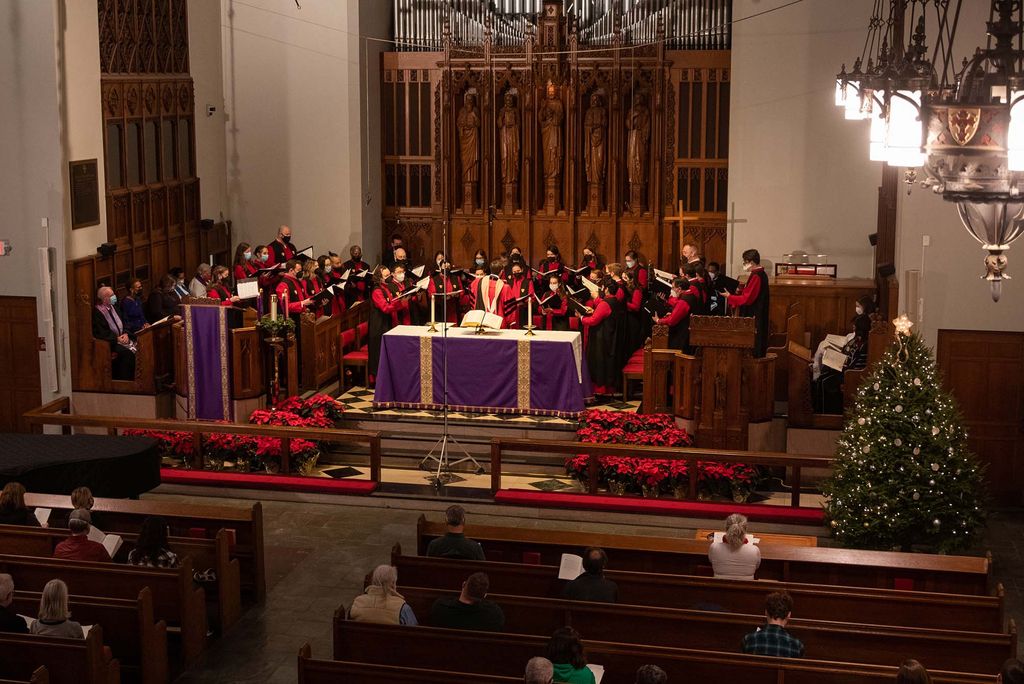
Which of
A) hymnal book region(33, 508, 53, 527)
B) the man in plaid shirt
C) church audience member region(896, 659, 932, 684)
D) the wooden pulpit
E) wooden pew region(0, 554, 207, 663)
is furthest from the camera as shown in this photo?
the wooden pulpit

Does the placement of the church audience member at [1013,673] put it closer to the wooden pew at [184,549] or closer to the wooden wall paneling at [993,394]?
the wooden pew at [184,549]

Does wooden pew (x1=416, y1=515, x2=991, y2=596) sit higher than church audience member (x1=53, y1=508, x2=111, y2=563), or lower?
lower

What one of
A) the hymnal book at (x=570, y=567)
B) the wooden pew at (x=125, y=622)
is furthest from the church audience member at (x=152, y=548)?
the hymnal book at (x=570, y=567)

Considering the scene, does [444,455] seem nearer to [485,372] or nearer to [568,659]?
[485,372]

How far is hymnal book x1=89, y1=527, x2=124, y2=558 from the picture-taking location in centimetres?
963

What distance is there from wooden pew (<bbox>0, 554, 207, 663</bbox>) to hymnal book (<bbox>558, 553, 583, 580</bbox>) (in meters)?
2.64

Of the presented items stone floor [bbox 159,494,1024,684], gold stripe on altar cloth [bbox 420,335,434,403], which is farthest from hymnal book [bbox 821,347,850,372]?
gold stripe on altar cloth [bbox 420,335,434,403]

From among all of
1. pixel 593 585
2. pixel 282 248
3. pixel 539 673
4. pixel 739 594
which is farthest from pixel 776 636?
pixel 282 248

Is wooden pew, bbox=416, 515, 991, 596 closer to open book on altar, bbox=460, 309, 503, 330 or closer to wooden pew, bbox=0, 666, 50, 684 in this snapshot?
wooden pew, bbox=0, 666, 50, 684

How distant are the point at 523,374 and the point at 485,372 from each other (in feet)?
1.42

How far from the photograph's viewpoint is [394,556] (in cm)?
938

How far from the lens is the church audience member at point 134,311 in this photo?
51.4 feet

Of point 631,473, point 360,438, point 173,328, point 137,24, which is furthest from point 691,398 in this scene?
point 137,24

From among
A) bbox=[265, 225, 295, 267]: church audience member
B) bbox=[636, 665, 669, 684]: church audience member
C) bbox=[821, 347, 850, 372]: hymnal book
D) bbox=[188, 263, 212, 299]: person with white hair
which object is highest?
bbox=[265, 225, 295, 267]: church audience member
